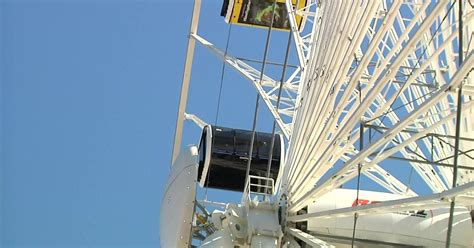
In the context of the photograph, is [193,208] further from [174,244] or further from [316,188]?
[316,188]

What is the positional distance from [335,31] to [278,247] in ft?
14.7

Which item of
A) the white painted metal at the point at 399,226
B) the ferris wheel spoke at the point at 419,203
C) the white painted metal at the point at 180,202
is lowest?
the white painted metal at the point at 180,202

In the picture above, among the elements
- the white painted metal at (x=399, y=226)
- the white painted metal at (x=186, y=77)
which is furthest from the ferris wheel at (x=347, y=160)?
the white painted metal at (x=186, y=77)

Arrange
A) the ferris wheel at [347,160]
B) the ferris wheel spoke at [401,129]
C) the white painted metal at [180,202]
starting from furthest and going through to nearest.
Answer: the white painted metal at [180,202]
the ferris wheel at [347,160]
the ferris wheel spoke at [401,129]

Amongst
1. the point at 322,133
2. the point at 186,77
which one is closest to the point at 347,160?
the point at 322,133

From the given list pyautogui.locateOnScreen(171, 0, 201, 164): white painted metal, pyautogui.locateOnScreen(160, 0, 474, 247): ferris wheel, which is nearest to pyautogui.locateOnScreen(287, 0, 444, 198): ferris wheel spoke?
pyautogui.locateOnScreen(160, 0, 474, 247): ferris wheel

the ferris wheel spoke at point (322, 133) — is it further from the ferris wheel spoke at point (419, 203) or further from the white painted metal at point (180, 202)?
the white painted metal at point (180, 202)

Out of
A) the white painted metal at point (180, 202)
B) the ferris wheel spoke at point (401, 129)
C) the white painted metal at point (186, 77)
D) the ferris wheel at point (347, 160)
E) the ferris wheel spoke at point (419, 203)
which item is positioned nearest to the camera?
the ferris wheel spoke at point (419, 203)

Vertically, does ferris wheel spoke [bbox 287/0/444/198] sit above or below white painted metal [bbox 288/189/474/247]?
above

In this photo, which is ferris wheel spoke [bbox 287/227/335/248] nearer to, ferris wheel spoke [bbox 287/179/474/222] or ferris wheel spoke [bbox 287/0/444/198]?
ferris wheel spoke [bbox 287/179/474/222]

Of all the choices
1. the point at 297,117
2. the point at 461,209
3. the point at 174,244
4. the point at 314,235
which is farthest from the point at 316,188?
the point at 174,244

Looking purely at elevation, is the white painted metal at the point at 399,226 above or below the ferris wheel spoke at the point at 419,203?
below

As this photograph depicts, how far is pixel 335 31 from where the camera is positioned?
16.4 metres

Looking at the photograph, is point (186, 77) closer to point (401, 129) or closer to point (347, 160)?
point (347, 160)
